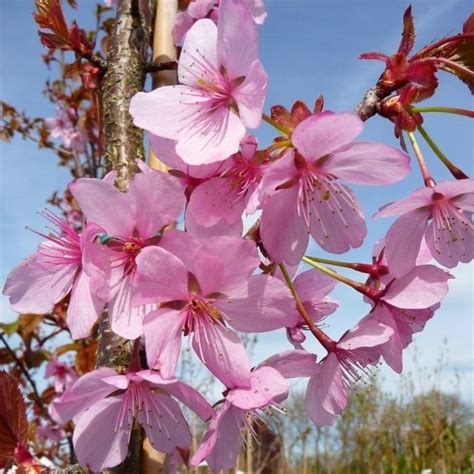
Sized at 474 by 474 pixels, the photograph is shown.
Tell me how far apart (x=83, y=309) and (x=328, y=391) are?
312 mm

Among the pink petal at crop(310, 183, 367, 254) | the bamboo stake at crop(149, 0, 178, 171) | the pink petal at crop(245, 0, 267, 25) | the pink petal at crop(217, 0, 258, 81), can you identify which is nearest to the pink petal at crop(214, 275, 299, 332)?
the pink petal at crop(310, 183, 367, 254)

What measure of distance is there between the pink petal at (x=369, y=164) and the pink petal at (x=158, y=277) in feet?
0.63

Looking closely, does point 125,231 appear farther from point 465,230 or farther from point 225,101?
point 465,230

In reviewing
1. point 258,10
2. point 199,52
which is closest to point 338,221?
point 199,52

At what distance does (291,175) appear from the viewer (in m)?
0.60

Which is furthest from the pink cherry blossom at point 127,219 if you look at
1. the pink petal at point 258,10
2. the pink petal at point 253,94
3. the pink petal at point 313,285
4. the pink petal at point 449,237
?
the pink petal at point 258,10

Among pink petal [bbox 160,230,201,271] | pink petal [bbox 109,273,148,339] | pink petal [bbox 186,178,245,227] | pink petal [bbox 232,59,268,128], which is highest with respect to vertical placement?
pink petal [bbox 232,59,268,128]

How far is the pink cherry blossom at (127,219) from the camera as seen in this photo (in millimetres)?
576

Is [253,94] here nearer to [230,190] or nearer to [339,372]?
[230,190]

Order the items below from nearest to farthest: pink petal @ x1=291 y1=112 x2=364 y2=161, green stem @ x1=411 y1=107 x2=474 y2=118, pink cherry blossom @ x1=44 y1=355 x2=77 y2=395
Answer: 1. pink petal @ x1=291 y1=112 x2=364 y2=161
2. green stem @ x1=411 y1=107 x2=474 y2=118
3. pink cherry blossom @ x1=44 y1=355 x2=77 y2=395

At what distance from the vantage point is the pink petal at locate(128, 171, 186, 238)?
58cm

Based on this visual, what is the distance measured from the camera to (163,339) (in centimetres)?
57

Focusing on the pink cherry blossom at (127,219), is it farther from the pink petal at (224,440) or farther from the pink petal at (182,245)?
the pink petal at (224,440)

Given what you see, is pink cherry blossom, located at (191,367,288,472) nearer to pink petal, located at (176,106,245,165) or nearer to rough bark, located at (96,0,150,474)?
rough bark, located at (96,0,150,474)
